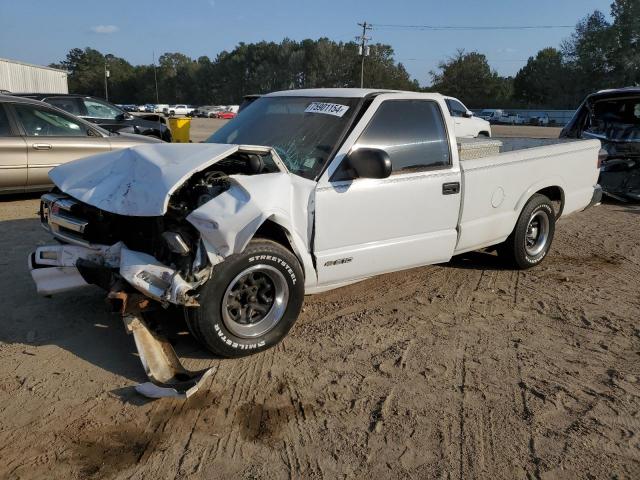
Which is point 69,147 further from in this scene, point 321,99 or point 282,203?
point 282,203

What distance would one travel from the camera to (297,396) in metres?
3.39

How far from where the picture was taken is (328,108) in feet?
15.0

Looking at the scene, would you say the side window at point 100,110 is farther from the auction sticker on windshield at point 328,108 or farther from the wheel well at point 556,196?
the wheel well at point 556,196

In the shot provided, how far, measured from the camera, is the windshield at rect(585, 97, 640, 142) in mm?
9984

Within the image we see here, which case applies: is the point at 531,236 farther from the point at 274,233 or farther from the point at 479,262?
the point at 274,233

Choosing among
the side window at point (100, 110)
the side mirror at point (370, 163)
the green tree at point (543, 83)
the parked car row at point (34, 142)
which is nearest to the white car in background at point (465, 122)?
the side window at point (100, 110)

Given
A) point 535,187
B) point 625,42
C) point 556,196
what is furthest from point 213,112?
point 535,187

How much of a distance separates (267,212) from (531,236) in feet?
12.1

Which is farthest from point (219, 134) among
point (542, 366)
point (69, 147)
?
point (69, 147)

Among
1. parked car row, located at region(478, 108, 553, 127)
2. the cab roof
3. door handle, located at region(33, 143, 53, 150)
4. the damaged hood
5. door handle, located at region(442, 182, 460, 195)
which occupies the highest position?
the cab roof

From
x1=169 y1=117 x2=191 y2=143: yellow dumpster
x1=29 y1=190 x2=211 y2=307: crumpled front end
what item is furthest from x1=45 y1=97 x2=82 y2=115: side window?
x1=29 y1=190 x2=211 y2=307: crumpled front end

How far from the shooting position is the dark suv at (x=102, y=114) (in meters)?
12.2

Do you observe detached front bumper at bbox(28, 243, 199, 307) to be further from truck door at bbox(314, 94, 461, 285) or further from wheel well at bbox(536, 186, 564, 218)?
wheel well at bbox(536, 186, 564, 218)

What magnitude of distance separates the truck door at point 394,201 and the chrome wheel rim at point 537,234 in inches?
60.0
